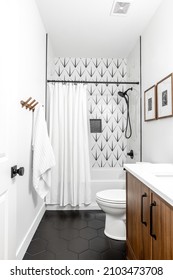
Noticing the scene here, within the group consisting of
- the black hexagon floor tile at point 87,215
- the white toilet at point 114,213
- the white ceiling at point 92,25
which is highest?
the white ceiling at point 92,25

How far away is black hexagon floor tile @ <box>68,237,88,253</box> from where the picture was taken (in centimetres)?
177

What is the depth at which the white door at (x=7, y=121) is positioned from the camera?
0.98 m

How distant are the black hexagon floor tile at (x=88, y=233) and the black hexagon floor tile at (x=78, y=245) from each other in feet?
0.26

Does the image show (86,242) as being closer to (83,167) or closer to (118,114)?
(83,167)

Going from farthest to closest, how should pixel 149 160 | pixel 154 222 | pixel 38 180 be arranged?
pixel 149 160 < pixel 38 180 < pixel 154 222

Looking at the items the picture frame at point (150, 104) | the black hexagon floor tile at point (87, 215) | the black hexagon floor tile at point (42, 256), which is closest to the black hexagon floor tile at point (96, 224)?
the black hexagon floor tile at point (87, 215)

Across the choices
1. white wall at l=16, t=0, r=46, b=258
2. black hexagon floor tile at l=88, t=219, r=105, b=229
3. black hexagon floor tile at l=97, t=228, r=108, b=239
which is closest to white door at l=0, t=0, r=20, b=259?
white wall at l=16, t=0, r=46, b=258

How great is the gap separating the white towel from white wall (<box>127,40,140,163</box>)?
1.45 m

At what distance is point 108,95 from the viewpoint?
3617 millimetres

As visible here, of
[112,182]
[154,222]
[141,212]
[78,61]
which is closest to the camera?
[154,222]

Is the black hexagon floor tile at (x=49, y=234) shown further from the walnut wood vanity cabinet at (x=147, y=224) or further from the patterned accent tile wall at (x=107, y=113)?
the patterned accent tile wall at (x=107, y=113)

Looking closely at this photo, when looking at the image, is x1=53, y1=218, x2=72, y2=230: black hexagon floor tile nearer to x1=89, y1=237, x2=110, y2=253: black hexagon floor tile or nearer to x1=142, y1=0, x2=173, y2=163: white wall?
x1=89, y1=237, x2=110, y2=253: black hexagon floor tile
